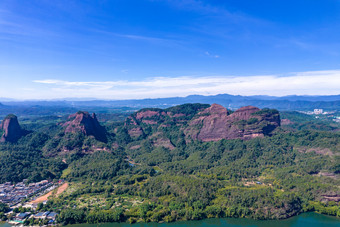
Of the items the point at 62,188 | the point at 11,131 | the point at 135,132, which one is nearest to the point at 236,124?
the point at 135,132

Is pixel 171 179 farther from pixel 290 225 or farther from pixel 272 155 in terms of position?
pixel 272 155

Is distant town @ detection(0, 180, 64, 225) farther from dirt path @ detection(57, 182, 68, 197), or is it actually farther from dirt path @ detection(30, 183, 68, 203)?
dirt path @ detection(57, 182, 68, 197)

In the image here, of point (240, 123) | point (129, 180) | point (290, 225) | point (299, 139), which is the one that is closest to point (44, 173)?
point (129, 180)

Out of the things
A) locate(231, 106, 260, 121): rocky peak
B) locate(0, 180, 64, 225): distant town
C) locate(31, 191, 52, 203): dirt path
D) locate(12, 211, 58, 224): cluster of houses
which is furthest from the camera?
locate(231, 106, 260, 121): rocky peak

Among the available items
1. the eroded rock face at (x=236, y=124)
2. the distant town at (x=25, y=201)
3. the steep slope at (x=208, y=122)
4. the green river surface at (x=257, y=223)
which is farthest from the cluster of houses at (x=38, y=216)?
the eroded rock face at (x=236, y=124)

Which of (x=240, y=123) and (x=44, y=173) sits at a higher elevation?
(x=240, y=123)

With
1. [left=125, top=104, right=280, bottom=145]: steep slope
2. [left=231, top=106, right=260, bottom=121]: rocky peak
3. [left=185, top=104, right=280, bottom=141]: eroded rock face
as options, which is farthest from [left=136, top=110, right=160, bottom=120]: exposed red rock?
[left=231, top=106, right=260, bottom=121]: rocky peak

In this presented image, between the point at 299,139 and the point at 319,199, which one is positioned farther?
the point at 299,139
